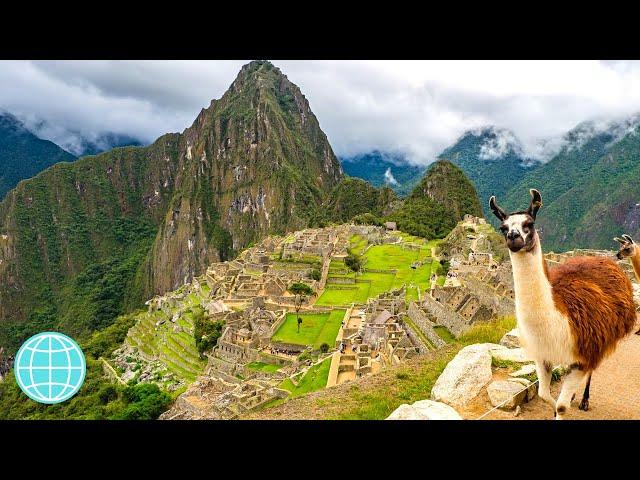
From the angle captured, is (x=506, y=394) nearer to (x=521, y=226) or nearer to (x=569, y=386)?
(x=569, y=386)

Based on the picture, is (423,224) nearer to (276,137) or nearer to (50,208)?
(276,137)

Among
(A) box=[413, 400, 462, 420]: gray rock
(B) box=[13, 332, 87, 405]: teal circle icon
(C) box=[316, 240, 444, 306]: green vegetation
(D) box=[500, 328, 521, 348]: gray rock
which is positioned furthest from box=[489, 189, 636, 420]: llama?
(C) box=[316, 240, 444, 306]: green vegetation

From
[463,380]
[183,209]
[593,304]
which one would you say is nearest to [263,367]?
[463,380]

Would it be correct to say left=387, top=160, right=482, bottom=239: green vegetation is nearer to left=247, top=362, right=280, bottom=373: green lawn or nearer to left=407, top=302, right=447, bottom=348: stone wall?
left=247, top=362, right=280, bottom=373: green lawn
